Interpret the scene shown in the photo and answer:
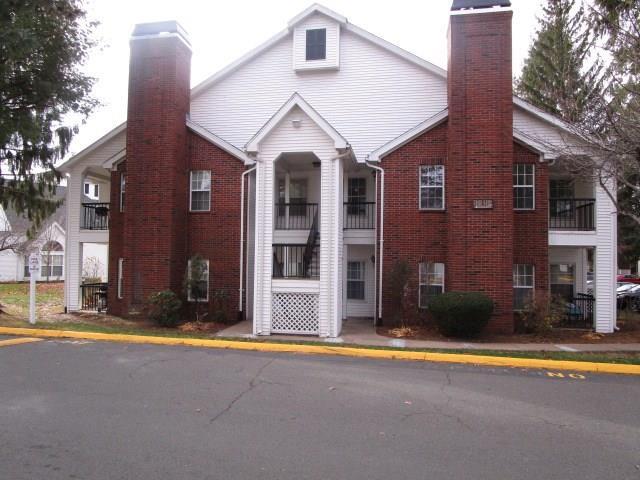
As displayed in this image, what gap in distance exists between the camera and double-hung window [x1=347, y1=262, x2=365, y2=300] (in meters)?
17.2

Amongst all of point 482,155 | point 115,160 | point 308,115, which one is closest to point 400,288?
point 482,155

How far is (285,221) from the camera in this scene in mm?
16797

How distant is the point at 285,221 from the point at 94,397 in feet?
36.4

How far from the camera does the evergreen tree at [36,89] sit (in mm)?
12795

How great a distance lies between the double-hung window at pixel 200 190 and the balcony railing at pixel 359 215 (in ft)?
15.4

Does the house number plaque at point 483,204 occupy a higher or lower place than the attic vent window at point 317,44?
lower

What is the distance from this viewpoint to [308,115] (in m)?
12.6

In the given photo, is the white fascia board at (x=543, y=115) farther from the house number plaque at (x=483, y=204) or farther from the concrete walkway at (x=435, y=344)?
the concrete walkway at (x=435, y=344)

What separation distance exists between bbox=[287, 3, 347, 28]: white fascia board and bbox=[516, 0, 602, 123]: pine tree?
7.59 meters

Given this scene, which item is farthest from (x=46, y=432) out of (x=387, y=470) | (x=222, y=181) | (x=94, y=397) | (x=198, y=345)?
(x=222, y=181)

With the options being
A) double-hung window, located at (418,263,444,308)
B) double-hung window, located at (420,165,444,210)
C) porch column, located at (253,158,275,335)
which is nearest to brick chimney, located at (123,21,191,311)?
porch column, located at (253,158,275,335)

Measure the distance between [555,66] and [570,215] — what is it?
5850 millimetres

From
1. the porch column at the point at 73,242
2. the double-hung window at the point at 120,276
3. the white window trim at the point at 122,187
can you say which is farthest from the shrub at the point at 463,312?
the porch column at the point at 73,242

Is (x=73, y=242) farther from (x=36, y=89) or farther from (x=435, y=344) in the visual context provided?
(x=435, y=344)
